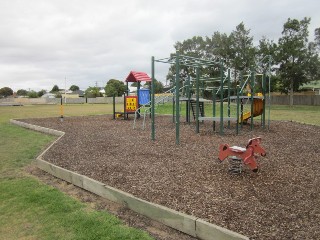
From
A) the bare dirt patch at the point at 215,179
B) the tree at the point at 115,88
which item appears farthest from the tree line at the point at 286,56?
the tree at the point at 115,88

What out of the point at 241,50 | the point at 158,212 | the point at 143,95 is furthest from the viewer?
the point at 241,50

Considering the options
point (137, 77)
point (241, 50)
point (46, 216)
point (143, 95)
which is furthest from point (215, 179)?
point (241, 50)

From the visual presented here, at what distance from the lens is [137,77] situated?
18609mm

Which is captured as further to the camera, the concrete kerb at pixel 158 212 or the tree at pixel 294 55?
the tree at pixel 294 55

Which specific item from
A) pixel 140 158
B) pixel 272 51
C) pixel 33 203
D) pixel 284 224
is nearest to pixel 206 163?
pixel 140 158

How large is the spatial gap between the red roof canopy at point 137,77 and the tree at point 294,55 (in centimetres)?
2193

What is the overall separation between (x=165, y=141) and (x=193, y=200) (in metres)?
4.93

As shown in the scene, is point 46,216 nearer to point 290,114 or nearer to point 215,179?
point 215,179

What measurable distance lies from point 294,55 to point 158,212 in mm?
34799

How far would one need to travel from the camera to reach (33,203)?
14.5 ft

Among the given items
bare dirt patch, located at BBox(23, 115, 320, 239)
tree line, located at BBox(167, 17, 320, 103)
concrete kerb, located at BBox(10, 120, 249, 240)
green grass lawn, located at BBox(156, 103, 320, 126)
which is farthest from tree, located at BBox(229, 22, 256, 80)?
concrete kerb, located at BBox(10, 120, 249, 240)

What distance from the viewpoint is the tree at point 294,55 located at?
3369cm

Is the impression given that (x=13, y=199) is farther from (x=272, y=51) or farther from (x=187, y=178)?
(x=272, y=51)

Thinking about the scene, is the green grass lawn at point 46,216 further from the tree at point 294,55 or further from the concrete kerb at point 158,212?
the tree at point 294,55
